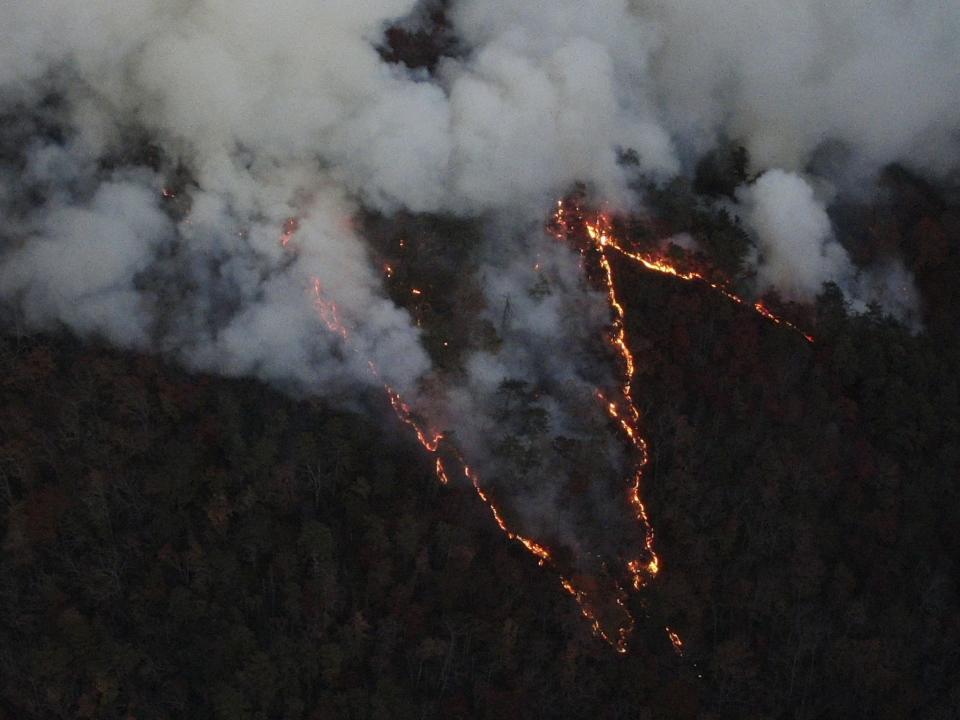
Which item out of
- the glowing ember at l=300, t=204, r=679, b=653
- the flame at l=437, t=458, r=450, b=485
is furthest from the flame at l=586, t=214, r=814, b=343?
the flame at l=437, t=458, r=450, b=485

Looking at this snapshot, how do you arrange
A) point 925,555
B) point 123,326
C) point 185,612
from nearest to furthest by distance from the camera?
1. point 185,612
2. point 123,326
3. point 925,555

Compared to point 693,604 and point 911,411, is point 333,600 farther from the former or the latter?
point 911,411

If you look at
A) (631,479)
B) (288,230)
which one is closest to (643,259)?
(631,479)

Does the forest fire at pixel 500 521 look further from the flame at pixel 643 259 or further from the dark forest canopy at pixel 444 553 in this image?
the flame at pixel 643 259

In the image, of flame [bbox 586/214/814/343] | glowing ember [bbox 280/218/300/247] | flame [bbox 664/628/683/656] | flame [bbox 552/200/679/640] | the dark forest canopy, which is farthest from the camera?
flame [bbox 586/214/814/343]

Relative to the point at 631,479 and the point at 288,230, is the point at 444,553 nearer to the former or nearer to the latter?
the point at 631,479

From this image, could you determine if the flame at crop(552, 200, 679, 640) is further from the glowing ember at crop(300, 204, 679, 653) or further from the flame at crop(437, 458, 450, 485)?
Result: the flame at crop(437, 458, 450, 485)

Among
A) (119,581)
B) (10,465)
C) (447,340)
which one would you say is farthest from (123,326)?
(447,340)

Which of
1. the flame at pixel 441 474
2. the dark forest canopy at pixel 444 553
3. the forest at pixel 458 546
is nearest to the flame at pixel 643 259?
the forest at pixel 458 546
